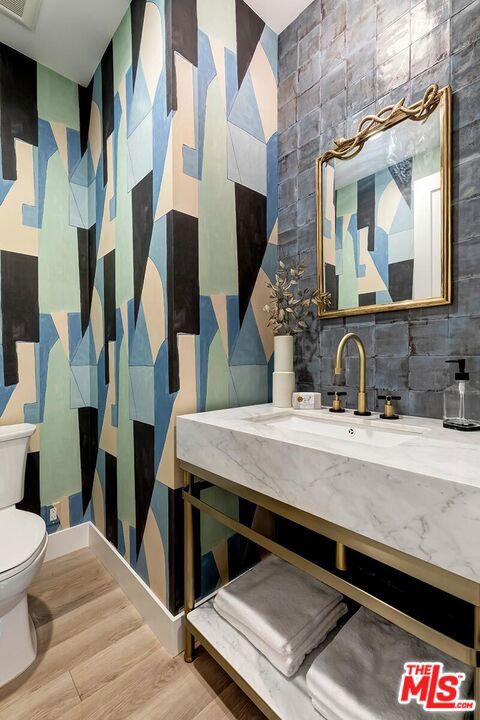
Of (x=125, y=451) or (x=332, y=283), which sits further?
(x=125, y=451)

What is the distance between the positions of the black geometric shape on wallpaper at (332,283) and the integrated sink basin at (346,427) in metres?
0.48

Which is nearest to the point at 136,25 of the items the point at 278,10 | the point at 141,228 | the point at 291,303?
the point at 278,10

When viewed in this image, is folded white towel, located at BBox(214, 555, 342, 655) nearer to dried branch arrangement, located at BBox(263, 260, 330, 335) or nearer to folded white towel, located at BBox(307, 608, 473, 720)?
folded white towel, located at BBox(307, 608, 473, 720)

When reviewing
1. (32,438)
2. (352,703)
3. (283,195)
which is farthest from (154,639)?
(283,195)

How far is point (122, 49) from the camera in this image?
1627 mm

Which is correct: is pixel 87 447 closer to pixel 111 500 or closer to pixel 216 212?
pixel 111 500

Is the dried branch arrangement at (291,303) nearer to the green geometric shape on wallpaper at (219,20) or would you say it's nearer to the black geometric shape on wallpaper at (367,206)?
the black geometric shape on wallpaper at (367,206)

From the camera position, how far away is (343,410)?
1372 millimetres

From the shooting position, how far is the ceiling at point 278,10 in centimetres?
159

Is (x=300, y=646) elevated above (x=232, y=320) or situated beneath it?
situated beneath

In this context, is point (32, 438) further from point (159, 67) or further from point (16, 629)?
point (159, 67)

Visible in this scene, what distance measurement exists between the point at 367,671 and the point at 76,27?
8.98 feet

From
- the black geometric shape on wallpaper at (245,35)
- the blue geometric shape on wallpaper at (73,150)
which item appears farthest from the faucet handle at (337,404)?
the blue geometric shape on wallpaper at (73,150)

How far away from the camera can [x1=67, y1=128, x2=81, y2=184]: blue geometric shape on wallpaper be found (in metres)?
1.99
